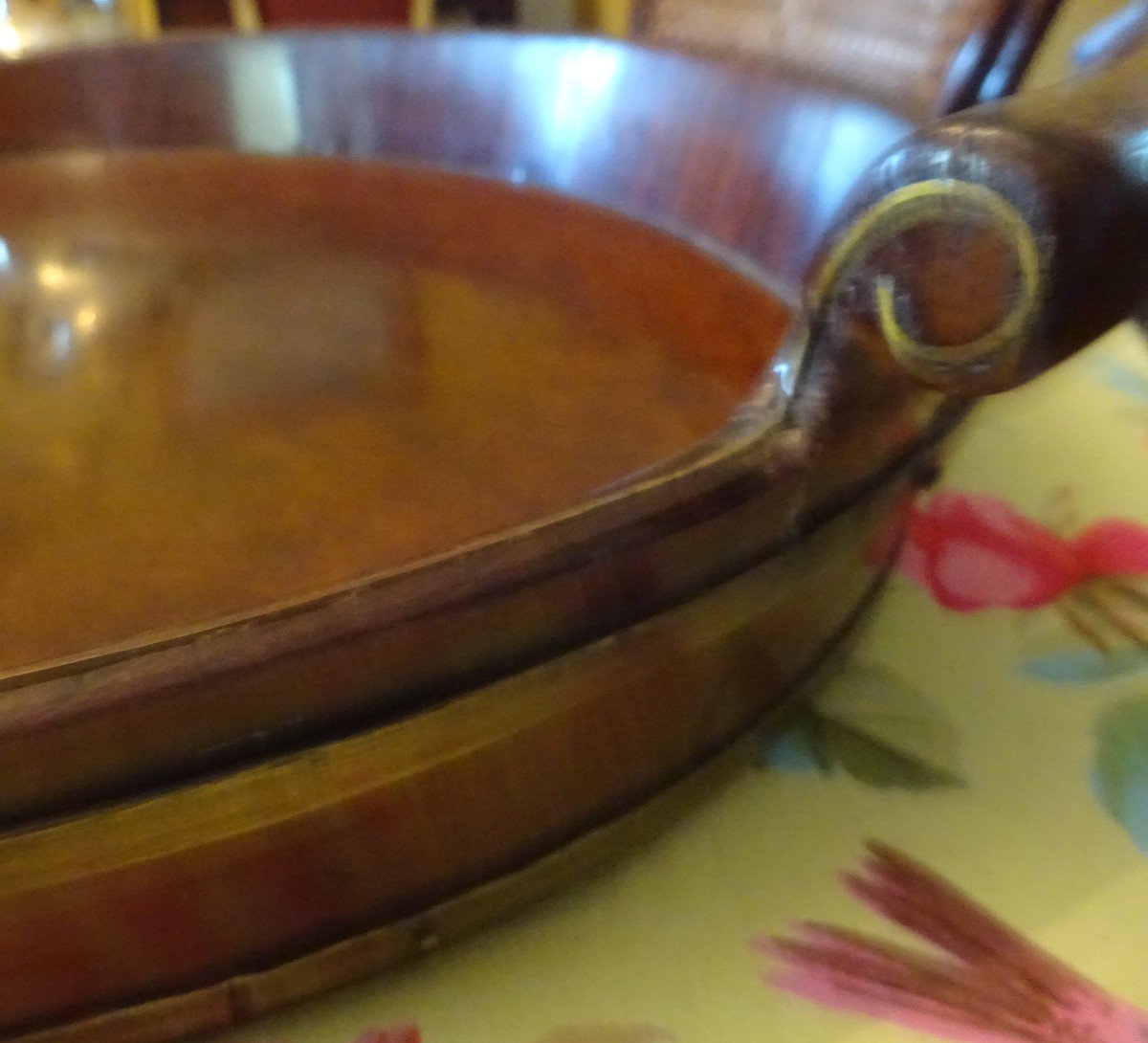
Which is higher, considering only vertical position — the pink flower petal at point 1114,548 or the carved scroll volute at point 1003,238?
the carved scroll volute at point 1003,238

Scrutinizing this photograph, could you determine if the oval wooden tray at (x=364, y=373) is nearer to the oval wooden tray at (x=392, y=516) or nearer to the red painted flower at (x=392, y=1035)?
the oval wooden tray at (x=392, y=516)

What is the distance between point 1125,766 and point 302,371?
59 centimetres

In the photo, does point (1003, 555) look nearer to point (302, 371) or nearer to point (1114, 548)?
point (1114, 548)

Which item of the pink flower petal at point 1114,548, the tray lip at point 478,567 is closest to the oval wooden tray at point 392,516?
the tray lip at point 478,567

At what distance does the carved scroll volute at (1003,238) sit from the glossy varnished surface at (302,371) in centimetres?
15

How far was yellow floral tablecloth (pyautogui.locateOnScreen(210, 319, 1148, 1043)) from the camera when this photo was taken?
0.57m

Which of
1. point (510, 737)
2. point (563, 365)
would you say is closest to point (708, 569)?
point (510, 737)

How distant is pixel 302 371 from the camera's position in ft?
2.17

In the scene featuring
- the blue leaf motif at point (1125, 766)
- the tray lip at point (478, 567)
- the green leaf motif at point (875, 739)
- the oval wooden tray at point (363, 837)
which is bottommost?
the green leaf motif at point (875, 739)

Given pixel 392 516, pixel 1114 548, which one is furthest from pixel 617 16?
pixel 392 516

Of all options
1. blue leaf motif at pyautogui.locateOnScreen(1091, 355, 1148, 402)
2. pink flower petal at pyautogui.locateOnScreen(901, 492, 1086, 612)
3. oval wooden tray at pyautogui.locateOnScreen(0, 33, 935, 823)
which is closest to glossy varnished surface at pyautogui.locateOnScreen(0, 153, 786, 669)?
oval wooden tray at pyautogui.locateOnScreen(0, 33, 935, 823)

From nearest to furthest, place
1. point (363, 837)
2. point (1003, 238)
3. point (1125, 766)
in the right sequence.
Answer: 1. point (1003, 238)
2. point (363, 837)
3. point (1125, 766)

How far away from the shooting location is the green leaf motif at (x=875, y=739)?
2.31 feet

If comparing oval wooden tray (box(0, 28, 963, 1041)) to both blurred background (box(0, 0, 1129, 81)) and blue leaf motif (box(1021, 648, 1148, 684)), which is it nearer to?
blurred background (box(0, 0, 1129, 81))
